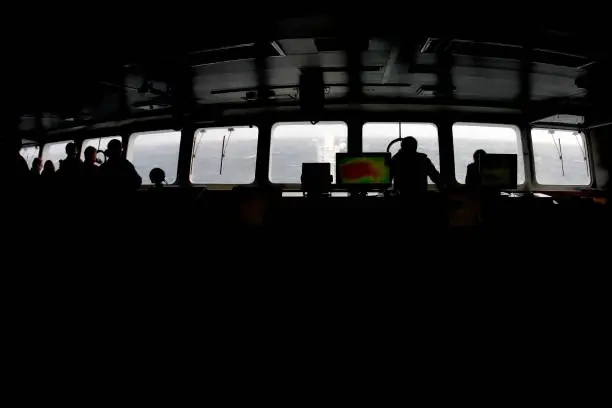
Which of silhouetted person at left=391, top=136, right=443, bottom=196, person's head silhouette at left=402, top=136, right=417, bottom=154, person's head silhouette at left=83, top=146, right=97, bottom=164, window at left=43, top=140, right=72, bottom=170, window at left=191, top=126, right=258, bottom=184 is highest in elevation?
window at left=43, top=140, right=72, bottom=170

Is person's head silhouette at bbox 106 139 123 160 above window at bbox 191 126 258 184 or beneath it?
beneath

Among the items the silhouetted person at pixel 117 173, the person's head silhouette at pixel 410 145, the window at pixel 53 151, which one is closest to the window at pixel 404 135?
the person's head silhouette at pixel 410 145

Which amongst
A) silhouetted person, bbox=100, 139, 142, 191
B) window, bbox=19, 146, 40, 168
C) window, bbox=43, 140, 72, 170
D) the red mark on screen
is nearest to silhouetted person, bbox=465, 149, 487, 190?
the red mark on screen

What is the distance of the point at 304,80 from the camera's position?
4.22 meters

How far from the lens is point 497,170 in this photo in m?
3.47

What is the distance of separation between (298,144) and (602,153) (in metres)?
6.48

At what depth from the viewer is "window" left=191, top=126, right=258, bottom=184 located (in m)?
5.88

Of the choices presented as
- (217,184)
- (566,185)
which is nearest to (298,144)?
(217,184)

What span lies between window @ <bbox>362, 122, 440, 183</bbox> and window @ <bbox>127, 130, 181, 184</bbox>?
15.2ft

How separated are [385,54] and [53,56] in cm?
485

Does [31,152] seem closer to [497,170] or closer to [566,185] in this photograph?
[497,170]

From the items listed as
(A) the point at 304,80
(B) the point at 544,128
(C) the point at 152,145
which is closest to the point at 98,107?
(C) the point at 152,145

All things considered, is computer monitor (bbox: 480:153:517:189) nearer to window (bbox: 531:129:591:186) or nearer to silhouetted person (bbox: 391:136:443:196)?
silhouetted person (bbox: 391:136:443:196)

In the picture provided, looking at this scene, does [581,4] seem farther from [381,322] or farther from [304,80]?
[381,322]
